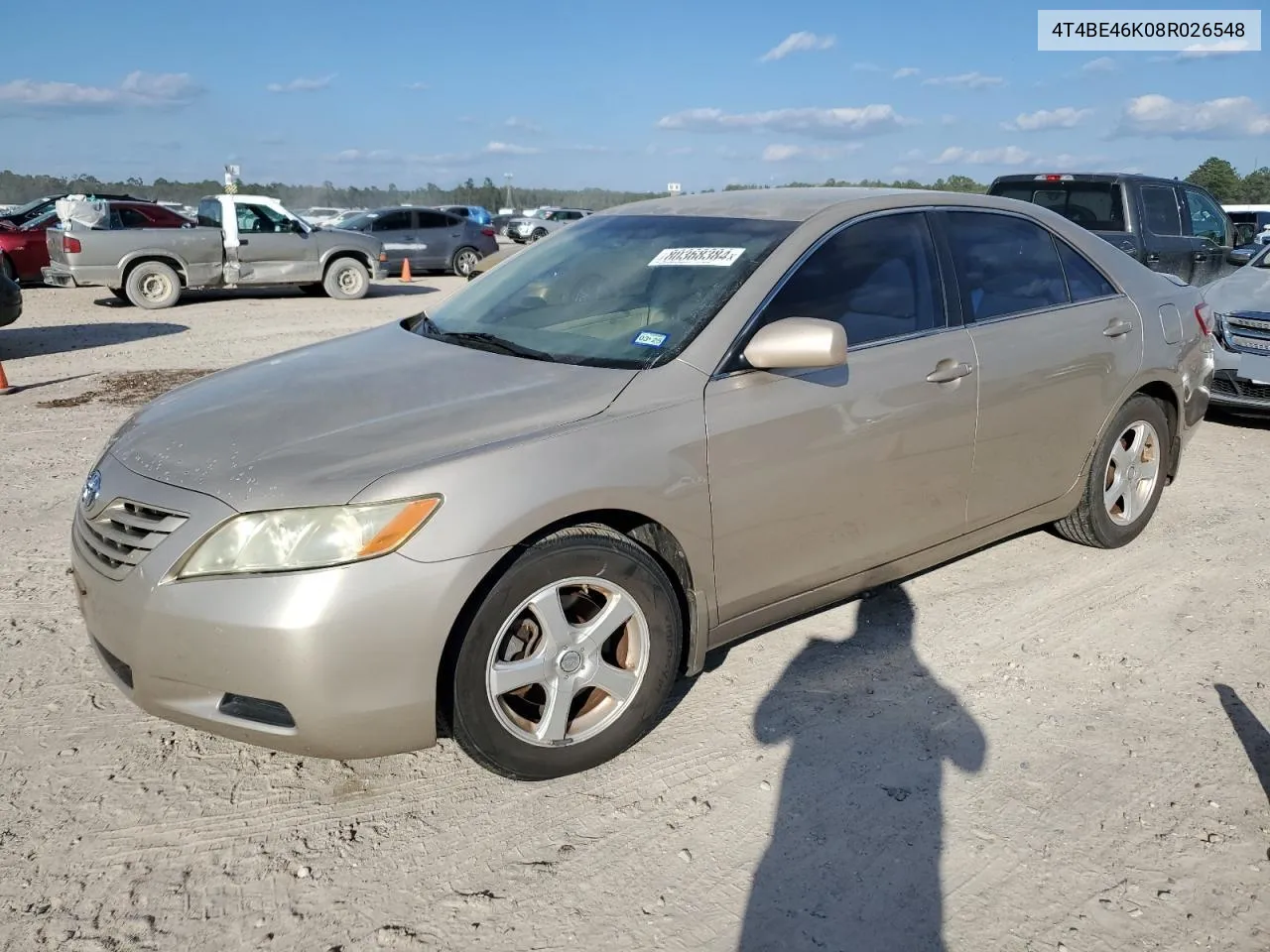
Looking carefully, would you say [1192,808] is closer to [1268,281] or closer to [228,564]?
[228,564]

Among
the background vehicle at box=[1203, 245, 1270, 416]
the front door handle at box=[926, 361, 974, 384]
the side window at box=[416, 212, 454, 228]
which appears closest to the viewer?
the front door handle at box=[926, 361, 974, 384]

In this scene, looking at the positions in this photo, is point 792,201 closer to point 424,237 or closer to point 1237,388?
point 1237,388

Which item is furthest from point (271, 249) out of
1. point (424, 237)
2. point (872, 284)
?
point (872, 284)

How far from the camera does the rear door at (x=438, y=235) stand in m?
22.2

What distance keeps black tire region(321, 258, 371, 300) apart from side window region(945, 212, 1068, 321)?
14.4 m

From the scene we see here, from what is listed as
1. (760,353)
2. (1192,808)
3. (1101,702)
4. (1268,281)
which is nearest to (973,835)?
(1192,808)

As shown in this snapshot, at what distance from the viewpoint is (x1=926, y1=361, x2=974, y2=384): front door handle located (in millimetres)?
3703

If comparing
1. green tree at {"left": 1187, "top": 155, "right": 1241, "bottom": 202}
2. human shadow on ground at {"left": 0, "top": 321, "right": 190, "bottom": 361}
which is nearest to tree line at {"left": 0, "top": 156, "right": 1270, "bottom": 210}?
green tree at {"left": 1187, "top": 155, "right": 1241, "bottom": 202}

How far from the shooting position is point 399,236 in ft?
72.4

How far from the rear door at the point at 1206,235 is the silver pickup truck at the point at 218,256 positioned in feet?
40.4

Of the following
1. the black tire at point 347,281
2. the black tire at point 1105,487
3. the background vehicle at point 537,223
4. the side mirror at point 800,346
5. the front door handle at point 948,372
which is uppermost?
the background vehicle at point 537,223

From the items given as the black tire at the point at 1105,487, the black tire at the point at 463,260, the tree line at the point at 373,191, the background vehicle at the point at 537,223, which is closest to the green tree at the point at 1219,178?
the tree line at the point at 373,191

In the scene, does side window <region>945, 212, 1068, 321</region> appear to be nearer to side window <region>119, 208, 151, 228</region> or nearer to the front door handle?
the front door handle

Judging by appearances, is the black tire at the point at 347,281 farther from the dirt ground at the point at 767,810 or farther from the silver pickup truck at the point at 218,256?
the dirt ground at the point at 767,810
